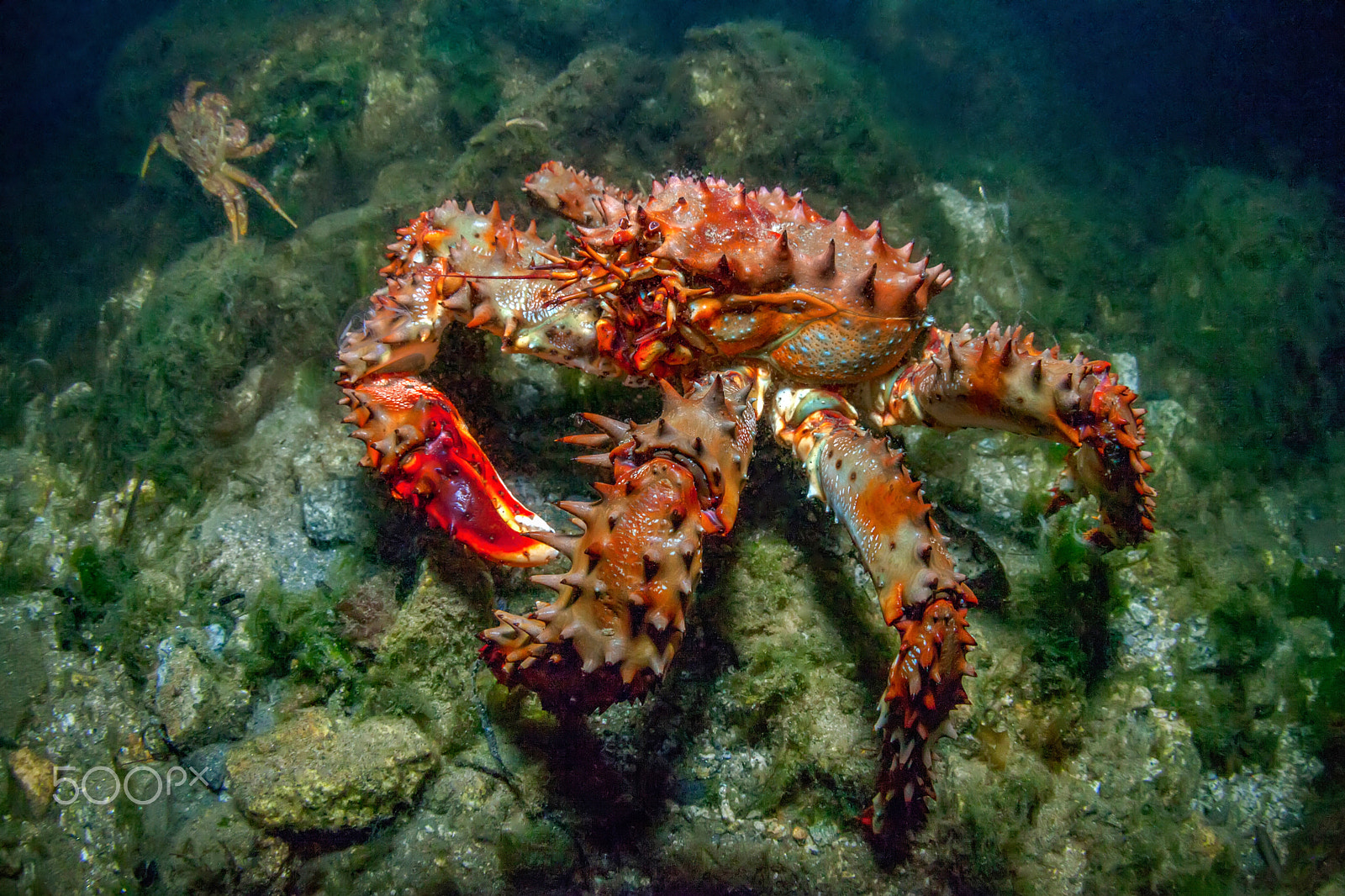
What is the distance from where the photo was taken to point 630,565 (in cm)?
208

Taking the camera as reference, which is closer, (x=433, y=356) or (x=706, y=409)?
(x=706, y=409)

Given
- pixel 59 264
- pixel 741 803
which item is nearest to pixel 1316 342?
pixel 741 803

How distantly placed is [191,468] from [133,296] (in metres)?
5.03

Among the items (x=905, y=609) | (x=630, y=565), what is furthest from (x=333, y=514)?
(x=905, y=609)

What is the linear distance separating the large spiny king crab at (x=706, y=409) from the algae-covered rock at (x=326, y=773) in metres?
0.78

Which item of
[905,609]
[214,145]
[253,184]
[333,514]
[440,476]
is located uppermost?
[905,609]

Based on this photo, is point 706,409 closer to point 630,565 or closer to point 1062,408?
point 630,565

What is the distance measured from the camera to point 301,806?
8.64ft

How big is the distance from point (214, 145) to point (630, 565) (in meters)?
9.11

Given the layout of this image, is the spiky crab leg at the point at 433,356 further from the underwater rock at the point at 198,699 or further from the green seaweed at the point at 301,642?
the underwater rock at the point at 198,699

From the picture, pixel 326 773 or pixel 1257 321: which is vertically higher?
pixel 1257 321

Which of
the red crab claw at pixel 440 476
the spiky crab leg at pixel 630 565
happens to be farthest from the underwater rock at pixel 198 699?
the spiky crab leg at pixel 630 565

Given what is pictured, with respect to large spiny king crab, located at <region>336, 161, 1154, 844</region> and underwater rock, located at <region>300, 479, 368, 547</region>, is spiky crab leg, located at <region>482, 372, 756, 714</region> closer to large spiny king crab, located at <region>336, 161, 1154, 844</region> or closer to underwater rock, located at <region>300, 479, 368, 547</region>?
large spiny king crab, located at <region>336, 161, 1154, 844</region>

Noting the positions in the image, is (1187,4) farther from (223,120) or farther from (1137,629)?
(223,120)
